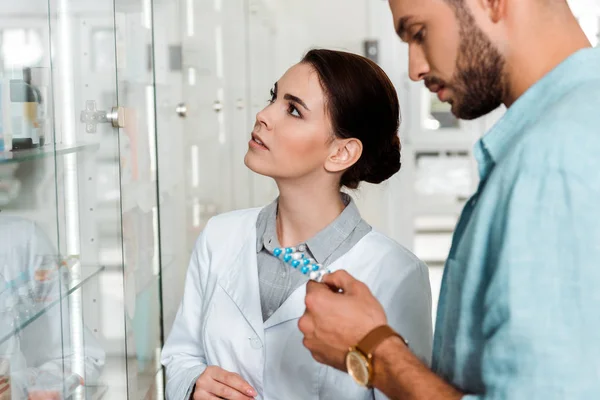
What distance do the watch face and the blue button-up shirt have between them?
0.14 meters

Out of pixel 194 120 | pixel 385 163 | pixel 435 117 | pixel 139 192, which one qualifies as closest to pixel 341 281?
pixel 385 163

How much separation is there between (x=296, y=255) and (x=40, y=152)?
505 millimetres

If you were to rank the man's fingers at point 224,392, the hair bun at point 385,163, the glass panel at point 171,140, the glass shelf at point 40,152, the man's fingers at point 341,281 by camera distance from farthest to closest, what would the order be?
the glass panel at point 171,140, the hair bun at point 385,163, the man's fingers at point 224,392, the glass shelf at point 40,152, the man's fingers at point 341,281

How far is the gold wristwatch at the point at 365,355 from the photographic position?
33.1 inches

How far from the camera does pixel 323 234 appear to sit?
1.41m

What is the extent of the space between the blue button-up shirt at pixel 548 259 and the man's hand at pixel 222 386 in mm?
632

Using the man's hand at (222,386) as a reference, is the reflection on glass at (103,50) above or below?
above

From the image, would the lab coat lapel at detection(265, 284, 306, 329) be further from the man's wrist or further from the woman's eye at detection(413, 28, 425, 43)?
the woman's eye at detection(413, 28, 425, 43)

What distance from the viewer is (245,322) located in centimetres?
136

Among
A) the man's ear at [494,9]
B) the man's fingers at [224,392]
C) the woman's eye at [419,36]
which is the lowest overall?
the man's fingers at [224,392]

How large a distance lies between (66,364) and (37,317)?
0.18m

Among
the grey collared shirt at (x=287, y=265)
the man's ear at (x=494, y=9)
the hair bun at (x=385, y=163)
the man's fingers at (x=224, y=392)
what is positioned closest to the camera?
the man's ear at (x=494, y=9)

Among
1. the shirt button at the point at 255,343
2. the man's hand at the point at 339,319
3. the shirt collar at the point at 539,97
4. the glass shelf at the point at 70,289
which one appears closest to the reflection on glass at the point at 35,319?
the glass shelf at the point at 70,289

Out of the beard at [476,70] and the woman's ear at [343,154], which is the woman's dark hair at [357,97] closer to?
the woman's ear at [343,154]
